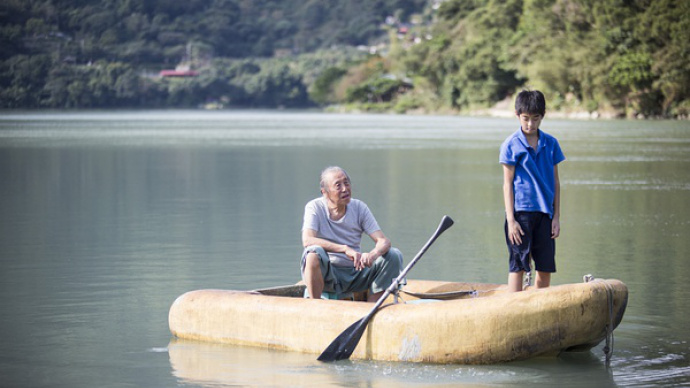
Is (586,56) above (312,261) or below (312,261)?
above

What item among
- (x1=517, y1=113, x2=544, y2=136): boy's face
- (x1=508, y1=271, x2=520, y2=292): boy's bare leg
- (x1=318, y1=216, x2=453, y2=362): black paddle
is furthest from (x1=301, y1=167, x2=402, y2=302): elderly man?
(x1=517, y1=113, x2=544, y2=136): boy's face

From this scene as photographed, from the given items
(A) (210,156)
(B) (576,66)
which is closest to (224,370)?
(A) (210,156)

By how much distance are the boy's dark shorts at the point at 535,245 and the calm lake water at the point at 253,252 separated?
24.5 inches

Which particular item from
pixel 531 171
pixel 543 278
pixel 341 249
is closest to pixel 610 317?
pixel 543 278

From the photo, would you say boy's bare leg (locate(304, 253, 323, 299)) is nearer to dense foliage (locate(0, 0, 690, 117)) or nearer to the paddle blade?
the paddle blade

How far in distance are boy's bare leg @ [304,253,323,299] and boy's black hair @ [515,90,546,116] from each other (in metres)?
1.60

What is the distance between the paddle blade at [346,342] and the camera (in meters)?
7.11

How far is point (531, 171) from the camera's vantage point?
7.57 meters

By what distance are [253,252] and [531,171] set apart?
5350 millimetres

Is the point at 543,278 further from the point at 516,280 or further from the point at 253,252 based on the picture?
the point at 253,252

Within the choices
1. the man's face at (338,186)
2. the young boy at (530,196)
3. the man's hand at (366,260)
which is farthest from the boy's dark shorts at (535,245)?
the man's face at (338,186)

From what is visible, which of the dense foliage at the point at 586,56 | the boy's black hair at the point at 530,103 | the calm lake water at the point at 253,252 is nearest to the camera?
the calm lake water at the point at 253,252

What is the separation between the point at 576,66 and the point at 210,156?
51.2m

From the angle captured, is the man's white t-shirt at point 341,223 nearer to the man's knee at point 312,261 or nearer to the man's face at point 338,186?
the man's face at point 338,186
